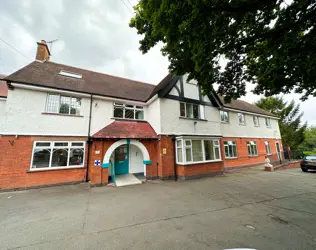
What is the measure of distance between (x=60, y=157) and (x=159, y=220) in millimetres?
7337

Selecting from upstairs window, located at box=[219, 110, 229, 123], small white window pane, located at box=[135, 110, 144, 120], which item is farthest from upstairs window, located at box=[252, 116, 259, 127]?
small white window pane, located at box=[135, 110, 144, 120]

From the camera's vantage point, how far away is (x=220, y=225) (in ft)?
11.8

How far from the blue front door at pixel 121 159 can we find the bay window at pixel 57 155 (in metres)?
2.31

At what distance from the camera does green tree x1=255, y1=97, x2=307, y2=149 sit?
22344 mm

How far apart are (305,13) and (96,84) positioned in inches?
467

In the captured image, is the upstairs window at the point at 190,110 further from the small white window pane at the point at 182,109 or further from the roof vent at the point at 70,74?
the roof vent at the point at 70,74

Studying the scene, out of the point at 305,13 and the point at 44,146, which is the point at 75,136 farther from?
the point at 305,13

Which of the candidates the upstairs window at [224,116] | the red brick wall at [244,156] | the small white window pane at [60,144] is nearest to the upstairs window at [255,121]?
the red brick wall at [244,156]

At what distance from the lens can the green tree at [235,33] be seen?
4.17 meters

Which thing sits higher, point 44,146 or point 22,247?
point 44,146

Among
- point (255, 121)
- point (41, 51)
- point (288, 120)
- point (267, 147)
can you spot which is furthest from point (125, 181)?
point (288, 120)

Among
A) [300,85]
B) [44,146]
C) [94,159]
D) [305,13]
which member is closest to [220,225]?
[94,159]

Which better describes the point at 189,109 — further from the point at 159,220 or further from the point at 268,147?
the point at 268,147

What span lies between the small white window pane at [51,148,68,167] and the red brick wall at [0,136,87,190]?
404 millimetres
